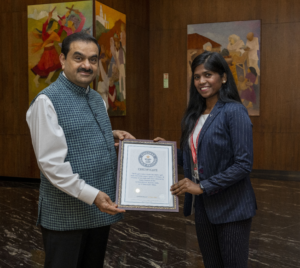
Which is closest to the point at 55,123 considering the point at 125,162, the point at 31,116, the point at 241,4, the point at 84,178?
the point at 31,116

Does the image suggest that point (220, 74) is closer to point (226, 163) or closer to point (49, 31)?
point (226, 163)

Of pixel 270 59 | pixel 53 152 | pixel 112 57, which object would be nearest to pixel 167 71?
pixel 112 57

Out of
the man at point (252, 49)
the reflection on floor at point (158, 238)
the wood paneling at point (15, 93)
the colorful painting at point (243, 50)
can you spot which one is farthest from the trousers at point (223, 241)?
the man at point (252, 49)

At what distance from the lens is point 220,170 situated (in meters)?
2.34

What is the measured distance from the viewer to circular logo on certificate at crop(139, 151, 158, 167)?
2.53 m

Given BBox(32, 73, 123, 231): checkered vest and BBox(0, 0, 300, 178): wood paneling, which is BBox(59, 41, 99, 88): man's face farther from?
BBox(0, 0, 300, 178): wood paneling

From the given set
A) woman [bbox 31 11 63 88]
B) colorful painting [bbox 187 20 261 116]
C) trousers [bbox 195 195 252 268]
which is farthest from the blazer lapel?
colorful painting [bbox 187 20 261 116]

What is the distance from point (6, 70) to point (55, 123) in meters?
6.43

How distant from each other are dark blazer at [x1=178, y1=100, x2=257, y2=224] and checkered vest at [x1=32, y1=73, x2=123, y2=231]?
1.96 feet

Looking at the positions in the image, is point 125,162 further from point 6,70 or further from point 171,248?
point 6,70

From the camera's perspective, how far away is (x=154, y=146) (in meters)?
2.60

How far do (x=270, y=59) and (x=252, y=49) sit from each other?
0.48m

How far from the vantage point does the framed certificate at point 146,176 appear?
7.82 ft

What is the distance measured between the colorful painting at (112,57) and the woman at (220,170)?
539 centimetres
